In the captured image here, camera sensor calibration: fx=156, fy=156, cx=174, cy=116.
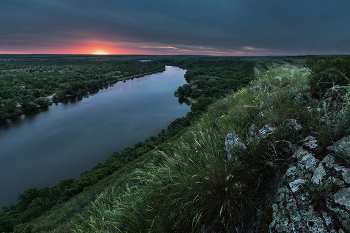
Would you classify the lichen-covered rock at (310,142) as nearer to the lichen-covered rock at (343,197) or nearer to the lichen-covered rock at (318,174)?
the lichen-covered rock at (318,174)

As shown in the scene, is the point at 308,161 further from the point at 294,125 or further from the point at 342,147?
the point at 294,125

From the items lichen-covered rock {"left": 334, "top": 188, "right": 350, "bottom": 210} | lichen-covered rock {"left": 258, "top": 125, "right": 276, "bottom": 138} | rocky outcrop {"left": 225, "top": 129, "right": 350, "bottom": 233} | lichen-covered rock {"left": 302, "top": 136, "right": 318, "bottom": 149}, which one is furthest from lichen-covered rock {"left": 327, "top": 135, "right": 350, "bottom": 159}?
lichen-covered rock {"left": 258, "top": 125, "right": 276, "bottom": 138}

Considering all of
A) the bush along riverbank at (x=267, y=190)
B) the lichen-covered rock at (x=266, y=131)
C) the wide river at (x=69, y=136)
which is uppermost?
the lichen-covered rock at (x=266, y=131)

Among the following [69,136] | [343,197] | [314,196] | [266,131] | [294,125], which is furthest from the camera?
[69,136]

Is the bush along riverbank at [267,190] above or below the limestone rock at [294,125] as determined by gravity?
below

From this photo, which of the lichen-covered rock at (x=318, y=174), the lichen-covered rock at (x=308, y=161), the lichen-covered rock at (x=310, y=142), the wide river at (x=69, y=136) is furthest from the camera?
the wide river at (x=69, y=136)

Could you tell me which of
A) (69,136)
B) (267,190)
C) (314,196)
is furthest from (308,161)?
(69,136)

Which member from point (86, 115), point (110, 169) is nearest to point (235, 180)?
point (110, 169)

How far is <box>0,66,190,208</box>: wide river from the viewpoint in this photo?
64.6 ft

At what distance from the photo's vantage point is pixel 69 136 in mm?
27438

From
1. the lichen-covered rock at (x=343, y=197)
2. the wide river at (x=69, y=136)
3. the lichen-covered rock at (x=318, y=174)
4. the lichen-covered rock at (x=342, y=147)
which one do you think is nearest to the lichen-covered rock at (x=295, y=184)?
the lichen-covered rock at (x=318, y=174)

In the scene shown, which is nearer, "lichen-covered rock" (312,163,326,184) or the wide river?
"lichen-covered rock" (312,163,326,184)

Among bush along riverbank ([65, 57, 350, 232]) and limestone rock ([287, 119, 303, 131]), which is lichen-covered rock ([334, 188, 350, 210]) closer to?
bush along riverbank ([65, 57, 350, 232])

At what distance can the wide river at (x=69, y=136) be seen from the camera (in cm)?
1969
